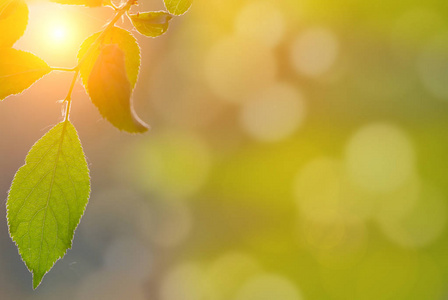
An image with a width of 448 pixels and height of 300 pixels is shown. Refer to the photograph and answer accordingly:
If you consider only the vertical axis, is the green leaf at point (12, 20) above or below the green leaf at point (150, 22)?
below

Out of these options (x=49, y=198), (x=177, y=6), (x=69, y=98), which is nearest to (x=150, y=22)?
(x=177, y=6)

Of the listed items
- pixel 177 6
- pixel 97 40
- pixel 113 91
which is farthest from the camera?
pixel 177 6

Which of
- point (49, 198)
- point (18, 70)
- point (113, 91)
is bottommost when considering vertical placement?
point (49, 198)

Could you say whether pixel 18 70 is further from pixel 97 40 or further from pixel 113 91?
pixel 113 91

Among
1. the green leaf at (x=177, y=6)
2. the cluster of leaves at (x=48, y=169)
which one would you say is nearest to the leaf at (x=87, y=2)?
the cluster of leaves at (x=48, y=169)

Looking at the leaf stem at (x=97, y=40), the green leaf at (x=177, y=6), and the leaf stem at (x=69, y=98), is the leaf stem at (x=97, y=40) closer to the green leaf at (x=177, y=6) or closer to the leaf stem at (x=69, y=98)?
the leaf stem at (x=69, y=98)

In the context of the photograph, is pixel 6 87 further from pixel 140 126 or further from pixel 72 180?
pixel 140 126
